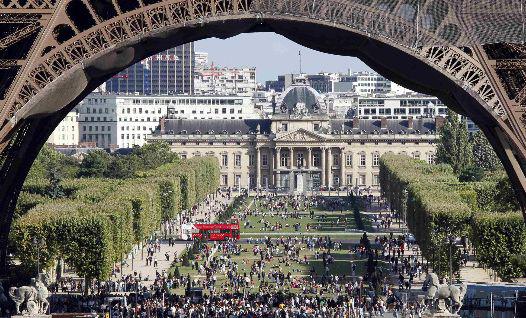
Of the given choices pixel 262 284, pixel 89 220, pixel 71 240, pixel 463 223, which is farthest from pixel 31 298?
pixel 463 223

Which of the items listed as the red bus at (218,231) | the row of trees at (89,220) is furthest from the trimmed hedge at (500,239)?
the red bus at (218,231)

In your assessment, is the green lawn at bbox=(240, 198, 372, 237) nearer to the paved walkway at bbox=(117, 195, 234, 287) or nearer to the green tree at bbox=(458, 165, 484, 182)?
the paved walkway at bbox=(117, 195, 234, 287)

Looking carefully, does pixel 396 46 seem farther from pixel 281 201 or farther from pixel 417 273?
pixel 281 201

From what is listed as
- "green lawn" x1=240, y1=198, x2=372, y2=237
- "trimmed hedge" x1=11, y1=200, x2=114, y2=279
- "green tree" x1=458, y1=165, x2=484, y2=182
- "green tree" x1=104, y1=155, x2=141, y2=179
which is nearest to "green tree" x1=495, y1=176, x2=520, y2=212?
"trimmed hedge" x1=11, y1=200, x2=114, y2=279

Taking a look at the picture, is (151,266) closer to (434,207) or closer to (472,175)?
(434,207)

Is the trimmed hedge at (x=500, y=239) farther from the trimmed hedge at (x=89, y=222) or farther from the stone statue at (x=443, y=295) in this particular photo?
the stone statue at (x=443, y=295)

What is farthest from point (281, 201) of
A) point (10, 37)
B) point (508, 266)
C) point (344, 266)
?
point (10, 37)
